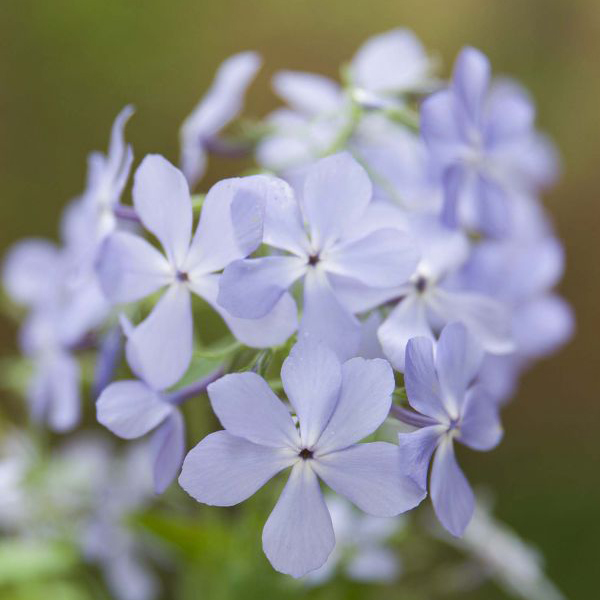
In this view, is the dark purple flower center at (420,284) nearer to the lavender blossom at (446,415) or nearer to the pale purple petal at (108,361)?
the lavender blossom at (446,415)

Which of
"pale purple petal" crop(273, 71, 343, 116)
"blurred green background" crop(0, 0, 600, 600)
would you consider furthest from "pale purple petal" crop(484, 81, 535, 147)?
"blurred green background" crop(0, 0, 600, 600)

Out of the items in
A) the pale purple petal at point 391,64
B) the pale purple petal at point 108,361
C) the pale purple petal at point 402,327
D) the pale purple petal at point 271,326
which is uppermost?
the pale purple petal at point 391,64

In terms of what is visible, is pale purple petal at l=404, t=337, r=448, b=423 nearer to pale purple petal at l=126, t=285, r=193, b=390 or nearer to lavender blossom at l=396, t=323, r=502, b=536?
lavender blossom at l=396, t=323, r=502, b=536

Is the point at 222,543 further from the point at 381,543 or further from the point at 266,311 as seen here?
the point at 266,311

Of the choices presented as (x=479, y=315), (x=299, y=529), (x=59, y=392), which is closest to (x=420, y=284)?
(x=479, y=315)

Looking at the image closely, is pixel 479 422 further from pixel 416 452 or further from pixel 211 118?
pixel 211 118

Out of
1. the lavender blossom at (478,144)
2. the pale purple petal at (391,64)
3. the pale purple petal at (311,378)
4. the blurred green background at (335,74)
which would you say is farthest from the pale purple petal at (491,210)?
the blurred green background at (335,74)
